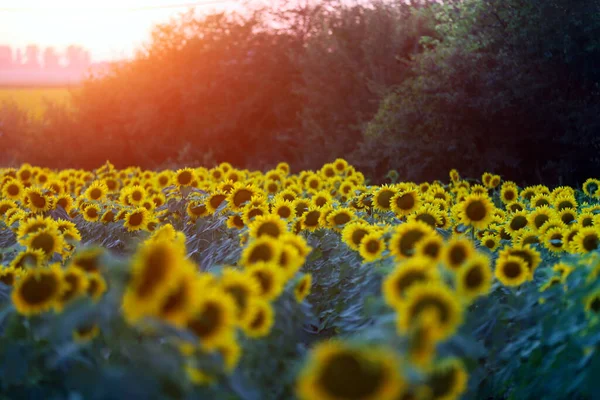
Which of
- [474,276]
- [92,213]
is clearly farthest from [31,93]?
[474,276]

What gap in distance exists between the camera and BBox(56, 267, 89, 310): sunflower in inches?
97.6

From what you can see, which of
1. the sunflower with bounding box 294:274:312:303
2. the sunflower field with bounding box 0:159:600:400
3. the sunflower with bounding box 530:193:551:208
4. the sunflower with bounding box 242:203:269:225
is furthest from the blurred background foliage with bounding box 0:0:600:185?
the sunflower with bounding box 294:274:312:303

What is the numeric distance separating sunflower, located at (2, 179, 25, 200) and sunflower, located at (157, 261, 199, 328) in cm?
518

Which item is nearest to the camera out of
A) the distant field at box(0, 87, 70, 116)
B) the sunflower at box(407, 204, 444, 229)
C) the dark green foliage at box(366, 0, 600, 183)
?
the sunflower at box(407, 204, 444, 229)

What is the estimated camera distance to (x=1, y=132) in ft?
64.0

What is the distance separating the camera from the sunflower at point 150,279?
201cm

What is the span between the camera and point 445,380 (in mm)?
2234

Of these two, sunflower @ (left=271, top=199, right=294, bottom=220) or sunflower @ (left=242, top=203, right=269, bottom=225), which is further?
sunflower @ (left=271, top=199, right=294, bottom=220)

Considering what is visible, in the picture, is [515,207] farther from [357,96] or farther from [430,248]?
[357,96]

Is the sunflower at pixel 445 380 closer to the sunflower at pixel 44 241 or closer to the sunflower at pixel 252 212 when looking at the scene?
the sunflower at pixel 44 241

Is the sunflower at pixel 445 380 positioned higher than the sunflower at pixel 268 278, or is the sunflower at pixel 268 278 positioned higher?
the sunflower at pixel 268 278

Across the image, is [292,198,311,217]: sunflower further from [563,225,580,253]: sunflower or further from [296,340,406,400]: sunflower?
[296,340,406,400]: sunflower

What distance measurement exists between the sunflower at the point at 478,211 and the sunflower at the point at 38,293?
242cm

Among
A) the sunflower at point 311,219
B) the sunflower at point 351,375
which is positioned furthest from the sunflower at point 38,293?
the sunflower at point 311,219
